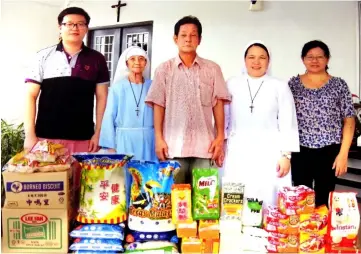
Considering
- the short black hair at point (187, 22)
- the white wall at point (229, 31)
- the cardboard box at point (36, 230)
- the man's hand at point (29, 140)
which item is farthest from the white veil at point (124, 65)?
the cardboard box at point (36, 230)

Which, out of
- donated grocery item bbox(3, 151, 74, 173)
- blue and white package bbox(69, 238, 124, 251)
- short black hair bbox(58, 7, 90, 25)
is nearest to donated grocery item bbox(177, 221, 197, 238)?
blue and white package bbox(69, 238, 124, 251)

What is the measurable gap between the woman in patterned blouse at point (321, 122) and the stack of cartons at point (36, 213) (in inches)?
43.0

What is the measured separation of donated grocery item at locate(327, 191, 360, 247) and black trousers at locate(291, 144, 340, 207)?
42 cm

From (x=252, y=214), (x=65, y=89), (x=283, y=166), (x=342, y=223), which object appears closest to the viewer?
(x=342, y=223)

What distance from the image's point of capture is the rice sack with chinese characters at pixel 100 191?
4.71ft

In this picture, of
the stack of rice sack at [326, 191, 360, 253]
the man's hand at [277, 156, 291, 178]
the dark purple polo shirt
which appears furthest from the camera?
the dark purple polo shirt

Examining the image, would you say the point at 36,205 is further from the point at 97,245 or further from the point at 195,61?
the point at 195,61

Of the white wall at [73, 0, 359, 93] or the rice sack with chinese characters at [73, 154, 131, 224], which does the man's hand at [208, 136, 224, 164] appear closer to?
the white wall at [73, 0, 359, 93]

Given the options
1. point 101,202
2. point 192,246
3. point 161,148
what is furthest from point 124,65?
point 192,246

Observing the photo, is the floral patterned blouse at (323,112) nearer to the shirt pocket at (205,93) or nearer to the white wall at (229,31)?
the white wall at (229,31)

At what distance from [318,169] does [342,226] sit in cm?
48

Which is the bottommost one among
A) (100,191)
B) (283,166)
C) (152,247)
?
(152,247)

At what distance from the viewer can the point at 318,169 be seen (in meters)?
1.82

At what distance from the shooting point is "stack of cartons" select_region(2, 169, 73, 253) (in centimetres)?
140
